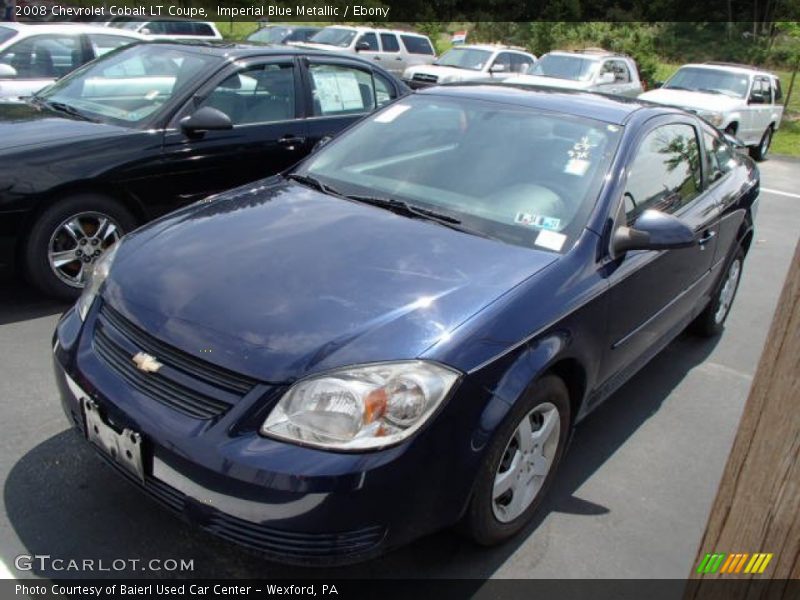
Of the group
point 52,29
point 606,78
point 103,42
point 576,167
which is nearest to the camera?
point 576,167

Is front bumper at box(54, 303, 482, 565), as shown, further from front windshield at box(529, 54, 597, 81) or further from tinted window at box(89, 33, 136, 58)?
front windshield at box(529, 54, 597, 81)

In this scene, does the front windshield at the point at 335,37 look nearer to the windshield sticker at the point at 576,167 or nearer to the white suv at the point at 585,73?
the white suv at the point at 585,73

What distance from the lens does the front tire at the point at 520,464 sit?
7.77 feet

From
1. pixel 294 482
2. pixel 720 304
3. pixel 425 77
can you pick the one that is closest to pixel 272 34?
pixel 425 77

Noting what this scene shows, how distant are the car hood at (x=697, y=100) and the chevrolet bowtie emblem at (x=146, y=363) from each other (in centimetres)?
1187

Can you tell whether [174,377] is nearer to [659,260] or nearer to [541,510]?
[541,510]

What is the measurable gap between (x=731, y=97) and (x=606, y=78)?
8.34 ft

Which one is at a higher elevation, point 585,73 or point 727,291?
point 585,73

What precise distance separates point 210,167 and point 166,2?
2875cm

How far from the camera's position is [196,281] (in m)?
2.49

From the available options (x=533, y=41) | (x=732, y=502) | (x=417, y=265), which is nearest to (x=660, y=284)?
(x=417, y=265)

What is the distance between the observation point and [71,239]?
435cm

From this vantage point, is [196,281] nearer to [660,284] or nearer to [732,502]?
[732,502]

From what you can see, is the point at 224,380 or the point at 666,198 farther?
the point at 666,198
